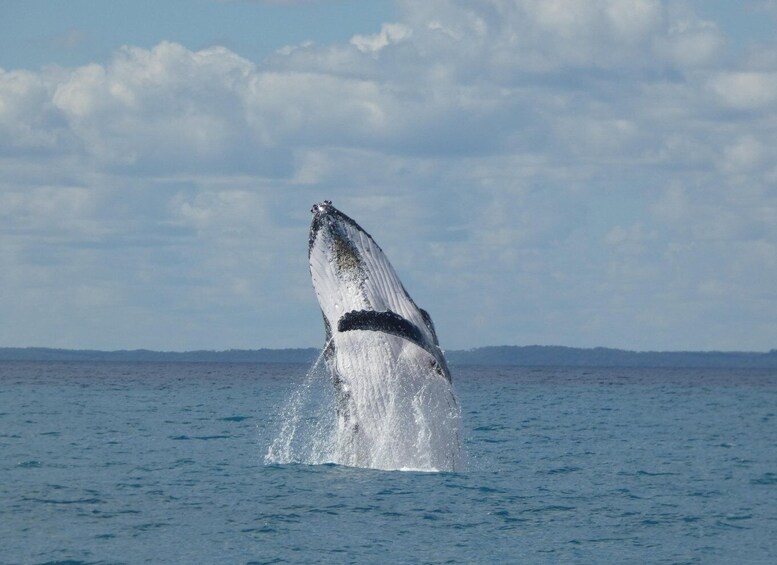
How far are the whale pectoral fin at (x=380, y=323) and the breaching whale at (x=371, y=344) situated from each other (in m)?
0.01

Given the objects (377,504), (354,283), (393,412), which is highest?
(354,283)

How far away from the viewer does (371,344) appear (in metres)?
16.0

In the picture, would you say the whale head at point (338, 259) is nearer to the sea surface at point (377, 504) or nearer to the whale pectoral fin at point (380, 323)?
the whale pectoral fin at point (380, 323)

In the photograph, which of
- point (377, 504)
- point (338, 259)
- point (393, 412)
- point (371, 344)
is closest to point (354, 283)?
point (338, 259)

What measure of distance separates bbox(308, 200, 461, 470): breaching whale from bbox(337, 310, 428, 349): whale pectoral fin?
0.01m

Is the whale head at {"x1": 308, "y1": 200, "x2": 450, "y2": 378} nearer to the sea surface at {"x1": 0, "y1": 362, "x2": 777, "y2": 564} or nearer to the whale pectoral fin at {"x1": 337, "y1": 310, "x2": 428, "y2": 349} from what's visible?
the whale pectoral fin at {"x1": 337, "y1": 310, "x2": 428, "y2": 349}

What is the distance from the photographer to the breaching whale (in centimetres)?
1578

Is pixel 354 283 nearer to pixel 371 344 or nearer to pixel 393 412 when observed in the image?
pixel 371 344

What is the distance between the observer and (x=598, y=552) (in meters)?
16.8

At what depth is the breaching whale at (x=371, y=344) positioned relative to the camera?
15.8 meters

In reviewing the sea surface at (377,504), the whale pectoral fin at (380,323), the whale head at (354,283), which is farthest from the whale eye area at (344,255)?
the sea surface at (377,504)

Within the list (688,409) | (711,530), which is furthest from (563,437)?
(688,409)

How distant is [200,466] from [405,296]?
1118cm

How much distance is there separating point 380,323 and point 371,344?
1.54ft
